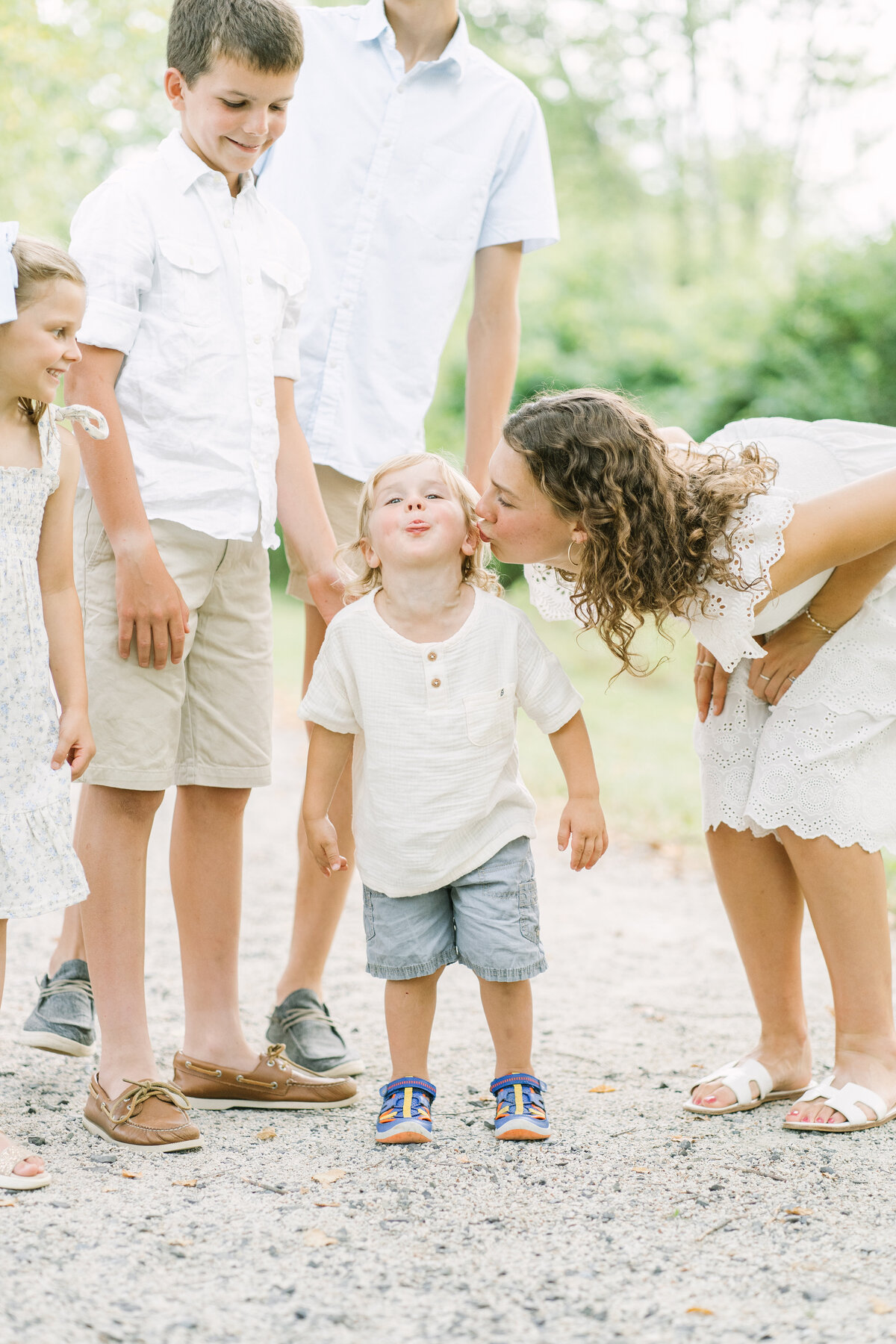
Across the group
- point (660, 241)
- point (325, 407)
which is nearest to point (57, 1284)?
point (325, 407)

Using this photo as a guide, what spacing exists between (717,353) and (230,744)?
398 inches

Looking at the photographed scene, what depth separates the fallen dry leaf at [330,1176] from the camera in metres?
2.39

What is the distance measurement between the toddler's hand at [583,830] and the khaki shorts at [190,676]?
27.4 inches

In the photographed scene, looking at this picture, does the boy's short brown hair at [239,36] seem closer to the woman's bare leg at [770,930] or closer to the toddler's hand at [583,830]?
the toddler's hand at [583,830]

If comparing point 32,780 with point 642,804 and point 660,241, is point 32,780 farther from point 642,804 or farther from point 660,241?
point 660,241

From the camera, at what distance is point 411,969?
262 cm

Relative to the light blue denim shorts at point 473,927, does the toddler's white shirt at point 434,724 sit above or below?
above

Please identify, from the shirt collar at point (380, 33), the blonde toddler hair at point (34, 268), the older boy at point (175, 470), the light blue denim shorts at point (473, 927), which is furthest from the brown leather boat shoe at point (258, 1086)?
the shirt collar at point (380, 33)

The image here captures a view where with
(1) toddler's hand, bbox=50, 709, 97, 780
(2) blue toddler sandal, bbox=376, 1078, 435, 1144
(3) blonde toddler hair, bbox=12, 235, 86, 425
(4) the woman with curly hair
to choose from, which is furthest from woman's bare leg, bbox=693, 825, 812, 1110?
(3) blonde toddler hair, bbox=12, 235, 86, 425

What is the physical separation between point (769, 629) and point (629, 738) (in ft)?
19.8

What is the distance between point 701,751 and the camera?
297 cm

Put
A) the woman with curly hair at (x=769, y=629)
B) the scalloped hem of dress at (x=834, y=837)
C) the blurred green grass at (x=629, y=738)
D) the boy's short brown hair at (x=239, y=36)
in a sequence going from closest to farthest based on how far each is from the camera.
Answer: the boy's short brown hair at (x=239, y=36) → the woman with curly hair at (x=769, y=629) → the scalloped hem of dress at (x=834, y=837) → the blurred green grass at (x=629, y=738)

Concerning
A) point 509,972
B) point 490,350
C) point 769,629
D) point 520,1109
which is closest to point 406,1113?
point 520,1109

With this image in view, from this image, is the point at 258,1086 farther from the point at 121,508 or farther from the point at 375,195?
the point at 375,195
